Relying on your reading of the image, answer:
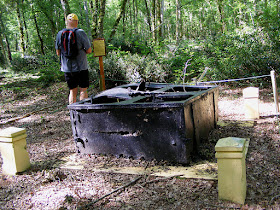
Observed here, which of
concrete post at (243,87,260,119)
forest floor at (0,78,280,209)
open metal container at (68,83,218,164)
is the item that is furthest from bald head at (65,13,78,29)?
concrete post at (243,87,260,119)

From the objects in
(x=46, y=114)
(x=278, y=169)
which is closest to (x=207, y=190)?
(x=278, y=169)

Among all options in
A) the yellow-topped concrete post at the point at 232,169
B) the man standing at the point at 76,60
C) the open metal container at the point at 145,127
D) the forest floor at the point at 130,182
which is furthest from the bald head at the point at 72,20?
the yellow-topped concrete post at the point at 232,169

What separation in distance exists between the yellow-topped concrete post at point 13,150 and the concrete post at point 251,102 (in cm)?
420

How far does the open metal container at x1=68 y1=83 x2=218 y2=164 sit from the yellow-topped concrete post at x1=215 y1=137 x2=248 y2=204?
0.83m

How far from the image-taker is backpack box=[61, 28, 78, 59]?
475 cm

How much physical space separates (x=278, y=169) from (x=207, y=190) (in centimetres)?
98

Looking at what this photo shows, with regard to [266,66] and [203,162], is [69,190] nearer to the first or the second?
[203,162]

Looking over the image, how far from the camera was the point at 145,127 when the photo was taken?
333 centimetres

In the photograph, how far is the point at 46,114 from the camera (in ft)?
23.8

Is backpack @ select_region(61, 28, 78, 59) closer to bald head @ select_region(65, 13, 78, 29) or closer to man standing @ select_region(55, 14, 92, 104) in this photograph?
man standing @ select_region(55, 14, 92, 104)

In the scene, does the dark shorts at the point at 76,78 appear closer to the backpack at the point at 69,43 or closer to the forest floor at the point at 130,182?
the backpack at the point at 69,43

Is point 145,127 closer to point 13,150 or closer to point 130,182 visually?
point 130,182

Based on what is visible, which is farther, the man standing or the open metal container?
the man standing

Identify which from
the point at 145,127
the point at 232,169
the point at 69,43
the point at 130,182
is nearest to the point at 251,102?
the point at 145,127
